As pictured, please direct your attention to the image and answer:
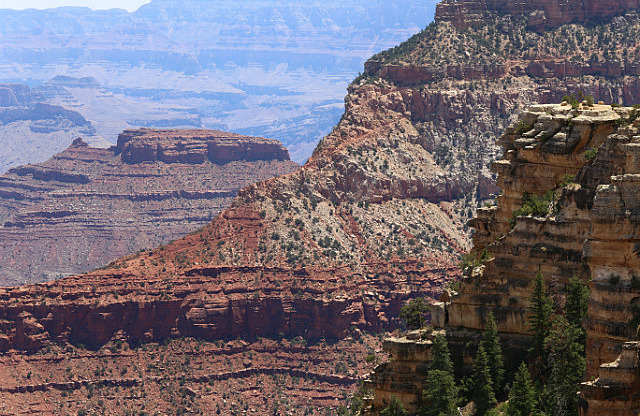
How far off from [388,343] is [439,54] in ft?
358

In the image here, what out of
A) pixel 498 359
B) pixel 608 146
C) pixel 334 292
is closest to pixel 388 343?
pixel 498 359

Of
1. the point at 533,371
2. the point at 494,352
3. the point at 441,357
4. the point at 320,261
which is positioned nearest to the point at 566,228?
the point at 494,352

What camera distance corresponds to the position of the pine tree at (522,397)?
63281mm

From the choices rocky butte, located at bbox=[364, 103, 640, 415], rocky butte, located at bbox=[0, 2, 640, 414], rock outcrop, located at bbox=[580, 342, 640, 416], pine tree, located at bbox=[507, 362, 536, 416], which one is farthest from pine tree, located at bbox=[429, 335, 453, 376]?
rocky butte, located at bbox=[0, 2, 640, 414]

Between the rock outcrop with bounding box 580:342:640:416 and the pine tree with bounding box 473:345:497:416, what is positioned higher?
the rock outcrop with bounding box 580:342:640:416

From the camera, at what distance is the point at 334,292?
159 m

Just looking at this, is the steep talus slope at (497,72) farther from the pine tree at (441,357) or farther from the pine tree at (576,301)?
the pine tree at (576,301)

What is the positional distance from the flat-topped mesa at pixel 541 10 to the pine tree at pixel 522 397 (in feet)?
401

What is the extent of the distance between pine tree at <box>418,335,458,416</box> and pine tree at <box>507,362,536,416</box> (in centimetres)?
388

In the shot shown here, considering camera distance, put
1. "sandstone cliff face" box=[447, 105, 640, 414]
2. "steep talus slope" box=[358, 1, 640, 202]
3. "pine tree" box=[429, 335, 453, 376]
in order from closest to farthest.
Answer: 1. "sandstone cliff face" box=[447, 105, 640, 414]
2. "pine tree" box=[429, 335, 453, 376]
3. "steep talus slope" box=[358, 1, 640, 202]

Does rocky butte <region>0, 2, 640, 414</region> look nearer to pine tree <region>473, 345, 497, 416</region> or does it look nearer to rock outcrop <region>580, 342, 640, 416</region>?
pine tree <region>473, 345, 497, 416</region>

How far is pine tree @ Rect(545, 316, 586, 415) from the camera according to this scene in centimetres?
6109

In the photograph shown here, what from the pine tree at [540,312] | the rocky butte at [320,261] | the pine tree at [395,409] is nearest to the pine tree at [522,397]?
the pine tree at [540,312]

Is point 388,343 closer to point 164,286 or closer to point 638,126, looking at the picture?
point 638,126
